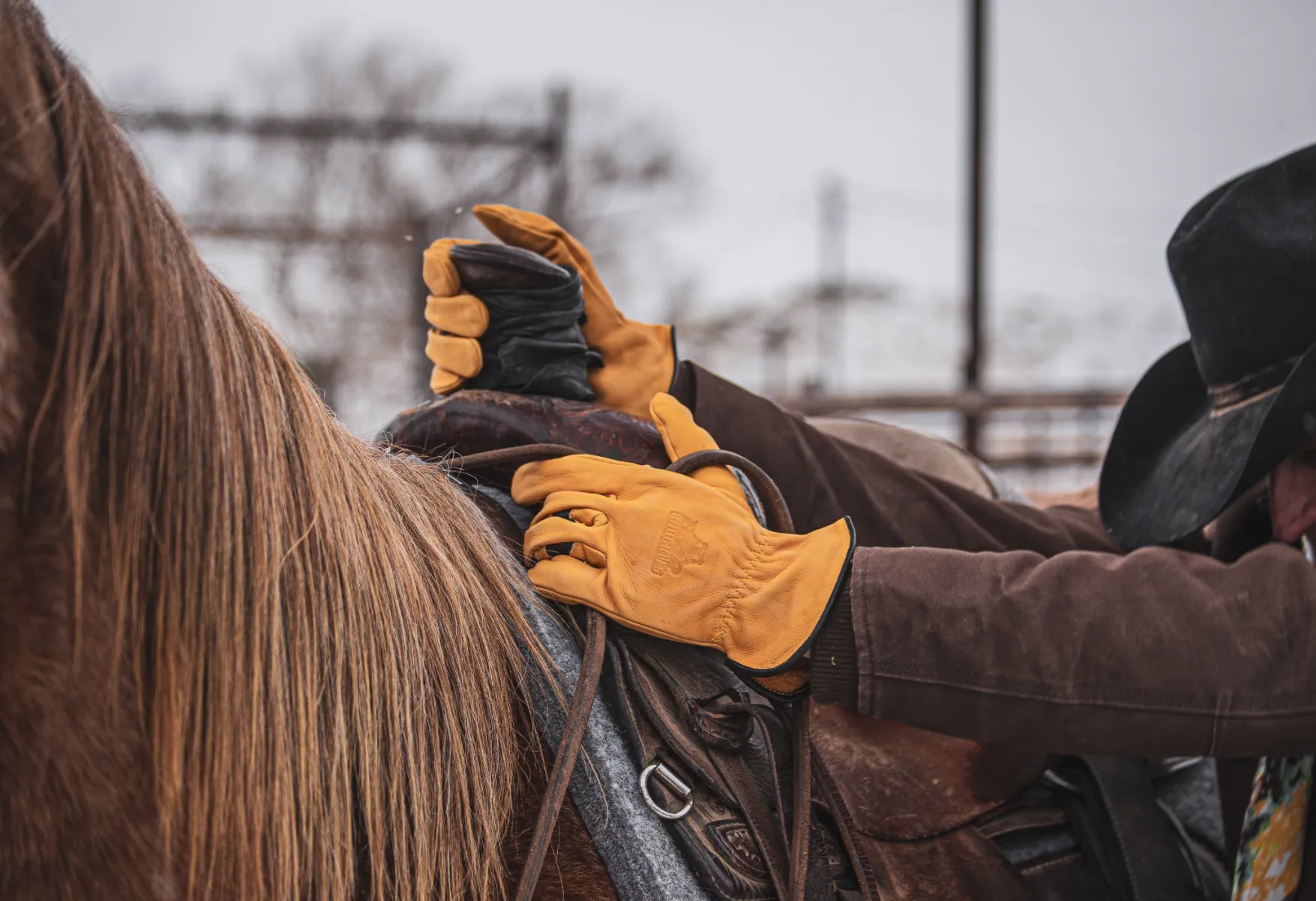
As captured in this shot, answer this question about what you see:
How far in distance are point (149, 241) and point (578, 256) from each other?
0.68 meters

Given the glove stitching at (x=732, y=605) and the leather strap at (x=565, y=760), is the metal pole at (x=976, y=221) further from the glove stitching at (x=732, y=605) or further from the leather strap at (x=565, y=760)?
the leather strap at (x=565, y=760)

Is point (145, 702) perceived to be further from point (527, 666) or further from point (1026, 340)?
point (1026, 340)

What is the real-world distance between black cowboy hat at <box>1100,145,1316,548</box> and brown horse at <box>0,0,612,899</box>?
0.89m

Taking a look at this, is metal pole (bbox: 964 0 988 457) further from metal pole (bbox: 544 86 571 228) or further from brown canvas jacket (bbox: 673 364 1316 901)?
brown canvas jacket (bbox: 673 364 1316 901)

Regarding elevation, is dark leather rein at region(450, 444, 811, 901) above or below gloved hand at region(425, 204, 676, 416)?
below

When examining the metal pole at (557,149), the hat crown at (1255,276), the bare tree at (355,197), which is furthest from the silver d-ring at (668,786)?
the metal pole at (557,149)

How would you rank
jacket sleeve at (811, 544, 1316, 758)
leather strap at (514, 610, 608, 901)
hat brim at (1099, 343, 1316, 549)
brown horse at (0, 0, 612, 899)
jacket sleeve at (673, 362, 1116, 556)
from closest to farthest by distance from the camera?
brown horse at (0, 0, 612, 899) → leather strap at (514, 610, 608, 901) → jacket sleeve at (811, 544, 1316, 758) → hat brim at (1099, 343, 1316, 549) → jacket sleeve at (673, 362, 1116, 556)

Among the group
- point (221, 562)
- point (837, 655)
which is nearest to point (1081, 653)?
point (837, 655)

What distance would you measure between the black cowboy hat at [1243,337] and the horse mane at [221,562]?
0.89 m

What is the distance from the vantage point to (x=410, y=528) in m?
0.76

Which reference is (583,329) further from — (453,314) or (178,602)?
(178,602)

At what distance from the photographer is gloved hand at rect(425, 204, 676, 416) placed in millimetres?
1002

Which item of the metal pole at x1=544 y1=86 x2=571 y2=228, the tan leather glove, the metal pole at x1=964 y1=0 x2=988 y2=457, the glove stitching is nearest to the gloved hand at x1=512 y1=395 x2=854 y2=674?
the glove stitching

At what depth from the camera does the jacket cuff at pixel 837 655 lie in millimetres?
799
